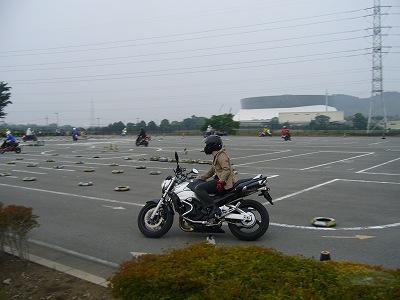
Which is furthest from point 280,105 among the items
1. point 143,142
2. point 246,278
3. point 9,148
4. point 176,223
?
point 246,278

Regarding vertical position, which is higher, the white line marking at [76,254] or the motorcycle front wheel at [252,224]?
the motorcycle front wheel at [252,224]

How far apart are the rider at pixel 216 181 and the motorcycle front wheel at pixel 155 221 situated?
0.71 m

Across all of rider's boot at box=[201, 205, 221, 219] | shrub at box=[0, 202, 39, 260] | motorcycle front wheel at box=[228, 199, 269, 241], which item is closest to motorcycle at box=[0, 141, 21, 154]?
shrub at box=[0, 202, 39, 260]

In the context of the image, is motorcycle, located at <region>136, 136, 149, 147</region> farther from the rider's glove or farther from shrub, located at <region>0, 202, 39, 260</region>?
shrub, located at <region>0, 202, 39, 260</region>

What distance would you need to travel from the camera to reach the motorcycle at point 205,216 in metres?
6.72

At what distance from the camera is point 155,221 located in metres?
7.12

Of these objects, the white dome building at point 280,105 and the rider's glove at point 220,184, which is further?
the white dome building at point 280,105

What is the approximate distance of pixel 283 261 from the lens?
388 centimetres

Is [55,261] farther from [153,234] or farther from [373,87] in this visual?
[373,87]

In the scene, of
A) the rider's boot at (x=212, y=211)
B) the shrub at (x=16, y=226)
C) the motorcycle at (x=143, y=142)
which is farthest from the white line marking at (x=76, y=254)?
the motorcycle at (x=143, y=142)

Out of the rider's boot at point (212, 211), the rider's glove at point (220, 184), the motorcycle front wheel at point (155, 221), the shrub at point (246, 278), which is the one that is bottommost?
the motorcycle front wheel at point (155, 221)

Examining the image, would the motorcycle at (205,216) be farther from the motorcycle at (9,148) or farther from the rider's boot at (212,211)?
the motorcycle at (9,148)

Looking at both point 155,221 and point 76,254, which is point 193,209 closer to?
point 155,221

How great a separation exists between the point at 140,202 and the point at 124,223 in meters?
2.12
